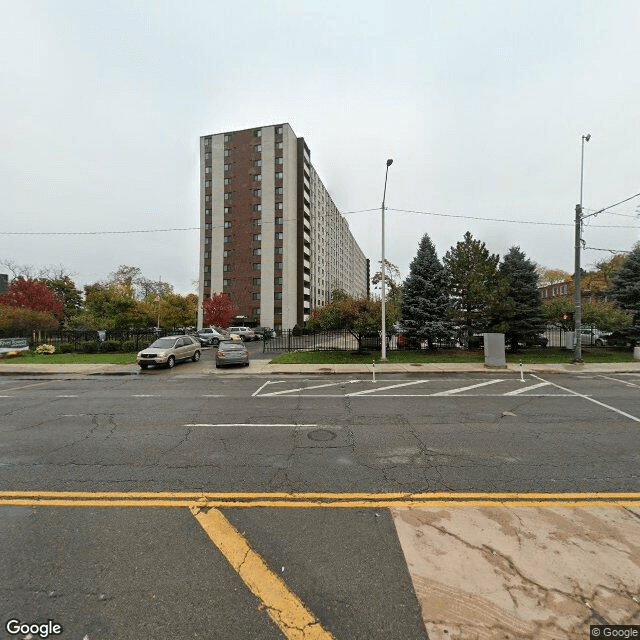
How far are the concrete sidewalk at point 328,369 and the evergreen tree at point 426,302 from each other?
4823 millimetres

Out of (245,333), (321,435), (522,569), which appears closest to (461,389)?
(321,435)

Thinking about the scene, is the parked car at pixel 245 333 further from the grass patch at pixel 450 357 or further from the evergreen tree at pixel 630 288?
the evergreen tree at pixel 630 288

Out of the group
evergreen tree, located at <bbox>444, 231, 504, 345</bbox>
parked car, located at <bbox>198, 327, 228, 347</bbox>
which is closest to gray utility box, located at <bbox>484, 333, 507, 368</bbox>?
evergreen tree, located at <bbox>444, 231, 504, 345</bbox>

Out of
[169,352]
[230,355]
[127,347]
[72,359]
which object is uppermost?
[169,352]

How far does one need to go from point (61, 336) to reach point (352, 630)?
33.2 meters

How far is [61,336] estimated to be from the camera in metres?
27.2

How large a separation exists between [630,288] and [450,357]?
47.0ft

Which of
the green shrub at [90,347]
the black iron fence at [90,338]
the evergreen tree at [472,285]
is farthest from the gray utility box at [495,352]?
the green shrub at [90,347]

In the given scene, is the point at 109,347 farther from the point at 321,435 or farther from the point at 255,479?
the point at 255,479

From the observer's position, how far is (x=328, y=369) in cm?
1636

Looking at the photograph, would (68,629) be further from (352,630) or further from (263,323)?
(263,323)

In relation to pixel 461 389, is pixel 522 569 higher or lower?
higher

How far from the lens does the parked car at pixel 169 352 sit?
672 inches

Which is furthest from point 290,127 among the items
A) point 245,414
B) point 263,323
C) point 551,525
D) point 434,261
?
point 551,525
